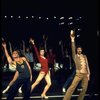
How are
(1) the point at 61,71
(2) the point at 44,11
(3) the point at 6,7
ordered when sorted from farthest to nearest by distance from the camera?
1. (2) the point at 44,11
2. (3) the point at 6,7
3. (1) the point at 61,71

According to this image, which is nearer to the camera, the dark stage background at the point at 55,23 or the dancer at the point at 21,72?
the dancer at the point at 21,72

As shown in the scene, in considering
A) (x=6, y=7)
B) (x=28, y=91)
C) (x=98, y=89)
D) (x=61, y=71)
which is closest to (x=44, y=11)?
(x=6, y=7)

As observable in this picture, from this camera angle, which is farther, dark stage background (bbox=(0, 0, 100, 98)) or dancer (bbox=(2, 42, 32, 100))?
dark stage background (bbox=(0, 0, 100, 98))

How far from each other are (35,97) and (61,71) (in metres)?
11.2

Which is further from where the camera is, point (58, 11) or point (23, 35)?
point (23, 35)

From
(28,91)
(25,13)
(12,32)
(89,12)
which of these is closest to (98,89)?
(28,91)

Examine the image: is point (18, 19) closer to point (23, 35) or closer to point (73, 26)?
point (23, 35)

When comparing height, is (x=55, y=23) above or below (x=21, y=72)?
above

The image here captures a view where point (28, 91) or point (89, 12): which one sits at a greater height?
point (89, 12)

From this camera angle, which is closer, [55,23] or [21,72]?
[21,72]

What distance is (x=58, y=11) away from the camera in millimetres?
29906

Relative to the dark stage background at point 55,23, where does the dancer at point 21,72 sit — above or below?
below

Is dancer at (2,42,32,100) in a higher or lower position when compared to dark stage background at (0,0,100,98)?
lower

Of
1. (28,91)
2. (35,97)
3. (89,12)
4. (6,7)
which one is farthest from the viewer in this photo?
(6,7)
